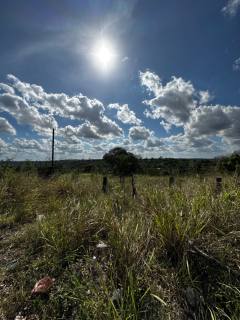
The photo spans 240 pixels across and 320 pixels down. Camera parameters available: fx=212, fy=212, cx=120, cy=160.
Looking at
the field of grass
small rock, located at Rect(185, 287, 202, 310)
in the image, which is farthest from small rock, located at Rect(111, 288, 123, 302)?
small rock, located at Rect(185, 287, 202, 310)

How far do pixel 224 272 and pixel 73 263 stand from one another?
154 centimetres

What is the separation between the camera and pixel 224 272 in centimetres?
192

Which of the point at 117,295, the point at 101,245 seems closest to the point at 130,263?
the point at 117,295

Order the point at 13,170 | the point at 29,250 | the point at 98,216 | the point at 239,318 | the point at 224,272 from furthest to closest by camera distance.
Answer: the point at 13,170
the point at 98,216
the point at 29,250
the point at 224,272
the point at 239,318

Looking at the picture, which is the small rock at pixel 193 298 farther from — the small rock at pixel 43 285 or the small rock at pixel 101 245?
the small rock at pixel 43 285

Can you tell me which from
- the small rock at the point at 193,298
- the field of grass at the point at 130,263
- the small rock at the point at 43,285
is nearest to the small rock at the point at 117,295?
the field of grass at the point at 130,263

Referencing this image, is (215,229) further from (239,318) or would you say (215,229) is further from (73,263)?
(73,263)

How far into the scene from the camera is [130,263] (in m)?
2.06

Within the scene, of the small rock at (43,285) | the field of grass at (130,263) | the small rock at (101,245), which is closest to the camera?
the field of grass at (130,263)

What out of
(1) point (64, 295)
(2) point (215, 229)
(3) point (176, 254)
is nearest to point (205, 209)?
(2) point (215, 229)

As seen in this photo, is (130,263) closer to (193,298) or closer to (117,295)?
(117,295)

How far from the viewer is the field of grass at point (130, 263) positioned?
5.57ft

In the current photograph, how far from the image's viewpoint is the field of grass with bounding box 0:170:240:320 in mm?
1696

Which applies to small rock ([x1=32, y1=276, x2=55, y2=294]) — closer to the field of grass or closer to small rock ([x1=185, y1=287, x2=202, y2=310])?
the field of grass
